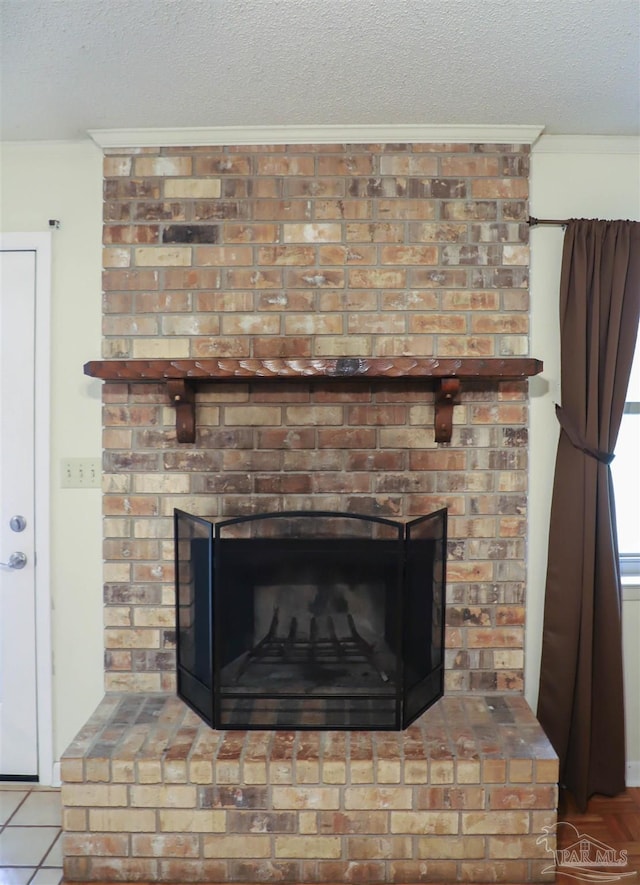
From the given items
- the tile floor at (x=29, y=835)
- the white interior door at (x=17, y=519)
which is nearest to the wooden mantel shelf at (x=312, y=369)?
the white interior door at (x=17, y=519)

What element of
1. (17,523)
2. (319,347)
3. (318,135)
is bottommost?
(17,523)

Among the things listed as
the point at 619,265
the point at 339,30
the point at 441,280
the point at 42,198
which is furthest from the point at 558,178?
the point at 42,198

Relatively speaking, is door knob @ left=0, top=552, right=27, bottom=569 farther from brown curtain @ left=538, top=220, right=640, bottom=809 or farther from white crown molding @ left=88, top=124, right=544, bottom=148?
brown curtain @ left=538, top=220, right=640, bottom=809

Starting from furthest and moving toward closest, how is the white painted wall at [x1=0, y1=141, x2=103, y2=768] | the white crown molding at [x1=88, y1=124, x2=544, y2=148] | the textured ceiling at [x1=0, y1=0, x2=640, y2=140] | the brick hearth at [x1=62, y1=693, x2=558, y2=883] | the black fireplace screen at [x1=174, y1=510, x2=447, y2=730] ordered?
the white painted wall at [x1=0, y1=141, x2=103, y2=768], the white crown molding at [x1=88, y1=124, x2=544, y2=148], the black fireplace screen at [x1=174, y1=510, x2=447, y2=730], the brick hearth at [x1=62, y1=693, x2=558, y2=883], the textured ceiling at [x1=0, y1=0, x2=640, y2=140]

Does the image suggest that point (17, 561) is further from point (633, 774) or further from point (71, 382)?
point (633, 774)

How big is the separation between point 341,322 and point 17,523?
55.0 inches

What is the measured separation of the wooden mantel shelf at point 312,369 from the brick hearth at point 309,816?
3.73 ft

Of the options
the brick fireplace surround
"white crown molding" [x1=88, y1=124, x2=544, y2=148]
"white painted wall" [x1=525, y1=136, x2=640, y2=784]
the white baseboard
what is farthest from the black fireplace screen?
"white crown molding" [x1=88, y1=124, x2=544, y2=148]

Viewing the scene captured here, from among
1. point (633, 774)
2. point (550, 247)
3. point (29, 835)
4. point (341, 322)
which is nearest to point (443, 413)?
point (341, 322)

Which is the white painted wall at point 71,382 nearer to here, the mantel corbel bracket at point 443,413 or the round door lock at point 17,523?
the round door lock at point 17,523

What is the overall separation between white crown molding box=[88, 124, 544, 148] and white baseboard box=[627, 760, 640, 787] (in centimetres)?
228

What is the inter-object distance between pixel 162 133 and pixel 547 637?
2212 mm

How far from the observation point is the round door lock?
2137 millimetres

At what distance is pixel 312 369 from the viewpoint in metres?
1.79
